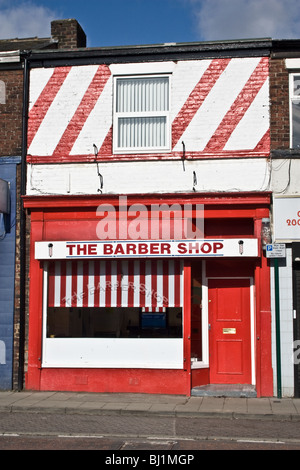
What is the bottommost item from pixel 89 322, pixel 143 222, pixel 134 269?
pixel 89 322

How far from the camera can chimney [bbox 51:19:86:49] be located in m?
15.1

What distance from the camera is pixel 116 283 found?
13.1 m

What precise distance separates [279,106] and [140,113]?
3.02 metres

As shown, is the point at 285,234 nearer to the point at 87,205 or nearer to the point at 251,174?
the point at 251,174

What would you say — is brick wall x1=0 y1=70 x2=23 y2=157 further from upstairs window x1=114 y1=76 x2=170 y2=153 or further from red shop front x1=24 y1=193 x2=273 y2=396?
upstairs window x1=114 y1=76 x2=170 y2=153

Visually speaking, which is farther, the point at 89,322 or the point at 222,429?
the point at 89,322

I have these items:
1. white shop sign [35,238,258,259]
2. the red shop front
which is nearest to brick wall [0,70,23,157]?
the red shop front

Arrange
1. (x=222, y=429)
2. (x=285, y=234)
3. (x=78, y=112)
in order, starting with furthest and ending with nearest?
(x=78, y=112) < (x=285, y=234) < (x=222, y=429)

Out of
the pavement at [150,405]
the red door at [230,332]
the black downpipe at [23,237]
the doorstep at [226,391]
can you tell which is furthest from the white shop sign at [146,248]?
the pavement at [150,405]

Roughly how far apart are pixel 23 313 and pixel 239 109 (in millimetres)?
6452

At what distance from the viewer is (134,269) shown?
13.1 metres

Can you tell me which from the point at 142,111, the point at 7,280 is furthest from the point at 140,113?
the point at 7,280

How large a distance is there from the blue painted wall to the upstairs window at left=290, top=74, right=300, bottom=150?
607 centimetres
